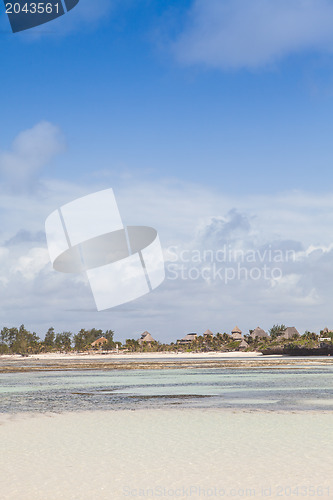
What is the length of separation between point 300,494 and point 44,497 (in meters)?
5.33

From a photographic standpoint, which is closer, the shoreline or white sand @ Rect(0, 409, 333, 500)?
white sand @ Rect(0, 409, 333, 500)

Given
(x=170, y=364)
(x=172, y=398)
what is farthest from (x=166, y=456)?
(x=170, y=364)

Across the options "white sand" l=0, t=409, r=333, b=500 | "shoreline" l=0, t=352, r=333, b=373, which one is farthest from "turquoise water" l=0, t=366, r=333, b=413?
"shoreline" l=0, t=352, r=333, b=373

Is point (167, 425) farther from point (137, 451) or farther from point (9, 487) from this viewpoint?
point (9, 487)

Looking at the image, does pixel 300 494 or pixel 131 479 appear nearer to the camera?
pixel 300 494

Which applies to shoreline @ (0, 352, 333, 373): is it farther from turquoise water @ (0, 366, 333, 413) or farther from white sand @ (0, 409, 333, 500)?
white sand @ (0, 409, 333, 500)

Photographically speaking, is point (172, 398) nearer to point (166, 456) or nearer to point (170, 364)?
point (166, 456)

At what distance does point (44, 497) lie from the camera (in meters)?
11.3

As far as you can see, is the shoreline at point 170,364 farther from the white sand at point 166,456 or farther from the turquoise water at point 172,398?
the white sand at point 166,456

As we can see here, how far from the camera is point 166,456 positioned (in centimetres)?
1537

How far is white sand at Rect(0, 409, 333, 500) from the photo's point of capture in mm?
11820

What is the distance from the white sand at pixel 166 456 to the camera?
11820 millimetres

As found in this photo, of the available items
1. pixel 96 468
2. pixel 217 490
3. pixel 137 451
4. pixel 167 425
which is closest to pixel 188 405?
pixel 167 425

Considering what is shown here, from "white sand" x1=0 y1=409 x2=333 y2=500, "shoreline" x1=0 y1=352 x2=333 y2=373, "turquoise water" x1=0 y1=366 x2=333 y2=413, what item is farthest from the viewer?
"shoreline" x1=0 y1=352 x2=333 y2=373
